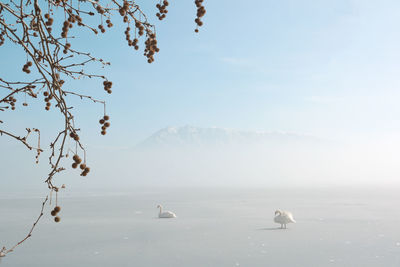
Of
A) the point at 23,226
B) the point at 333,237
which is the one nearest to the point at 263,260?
the point at 333,237

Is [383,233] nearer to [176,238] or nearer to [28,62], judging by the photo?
[176,238]

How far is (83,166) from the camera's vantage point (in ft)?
6.25

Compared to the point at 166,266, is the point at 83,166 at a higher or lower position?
higher

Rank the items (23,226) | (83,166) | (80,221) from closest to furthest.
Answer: (83,166) < (23,226) < (80,221)

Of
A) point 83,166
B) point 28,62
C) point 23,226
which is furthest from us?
point 23,226

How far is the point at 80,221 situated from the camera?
2031cm

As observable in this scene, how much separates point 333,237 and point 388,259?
4000mm

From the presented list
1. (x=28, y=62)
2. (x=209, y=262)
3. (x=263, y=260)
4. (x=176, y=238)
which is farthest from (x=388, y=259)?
(x=28, y=62)

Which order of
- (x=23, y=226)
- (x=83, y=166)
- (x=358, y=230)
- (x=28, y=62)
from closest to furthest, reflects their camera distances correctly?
(x=83, y=166) < (x=28, y=62) < (x=358, y=230) < (x=23, y=226)

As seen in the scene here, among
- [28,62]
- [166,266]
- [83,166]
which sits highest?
[28,62]

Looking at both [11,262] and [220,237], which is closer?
[11,262]

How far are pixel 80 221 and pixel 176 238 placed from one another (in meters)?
7.45

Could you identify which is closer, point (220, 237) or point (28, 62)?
point (28, 62)

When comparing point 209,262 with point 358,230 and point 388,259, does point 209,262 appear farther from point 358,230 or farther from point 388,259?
point 358,230
